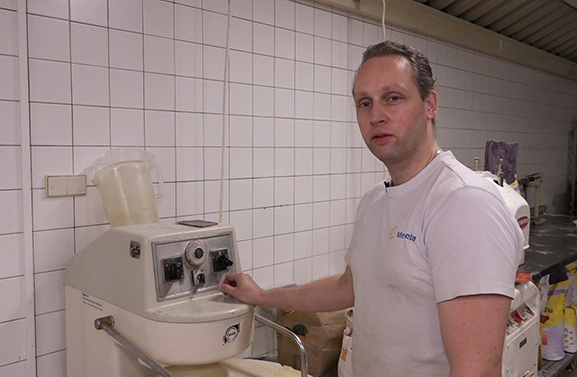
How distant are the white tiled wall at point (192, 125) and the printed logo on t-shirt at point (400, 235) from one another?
1203 mm

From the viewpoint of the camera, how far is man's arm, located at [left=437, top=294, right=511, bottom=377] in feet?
3.28

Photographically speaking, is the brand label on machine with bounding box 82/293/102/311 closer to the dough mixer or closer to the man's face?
the dough mixer

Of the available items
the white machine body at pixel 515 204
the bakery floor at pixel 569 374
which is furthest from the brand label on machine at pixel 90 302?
the bakery floor at pixel 569 374

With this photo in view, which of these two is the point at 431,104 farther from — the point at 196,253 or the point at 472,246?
the point at 196,253

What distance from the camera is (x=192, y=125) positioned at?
87.7 inches

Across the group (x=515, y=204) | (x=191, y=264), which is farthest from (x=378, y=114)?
(x=515, y=204)

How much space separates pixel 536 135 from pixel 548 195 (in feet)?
2.40

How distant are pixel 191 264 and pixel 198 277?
0.15ft

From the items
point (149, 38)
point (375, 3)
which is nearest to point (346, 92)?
point (375, 3)

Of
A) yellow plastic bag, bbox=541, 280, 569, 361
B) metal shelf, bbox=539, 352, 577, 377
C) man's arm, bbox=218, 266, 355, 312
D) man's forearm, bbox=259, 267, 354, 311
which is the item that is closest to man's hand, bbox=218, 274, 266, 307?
man's arm, bbox=218, 266, 355, 312

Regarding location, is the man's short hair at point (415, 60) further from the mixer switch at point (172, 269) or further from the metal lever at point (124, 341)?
the metal lever at point (124, 341)

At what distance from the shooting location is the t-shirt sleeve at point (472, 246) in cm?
100

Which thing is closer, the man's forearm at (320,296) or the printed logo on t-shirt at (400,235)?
the printed logo on t-shirt at (400,235)

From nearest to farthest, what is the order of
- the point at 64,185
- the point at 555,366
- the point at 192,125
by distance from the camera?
the point at 64,185
the point at 192,125
the point at 555,366
